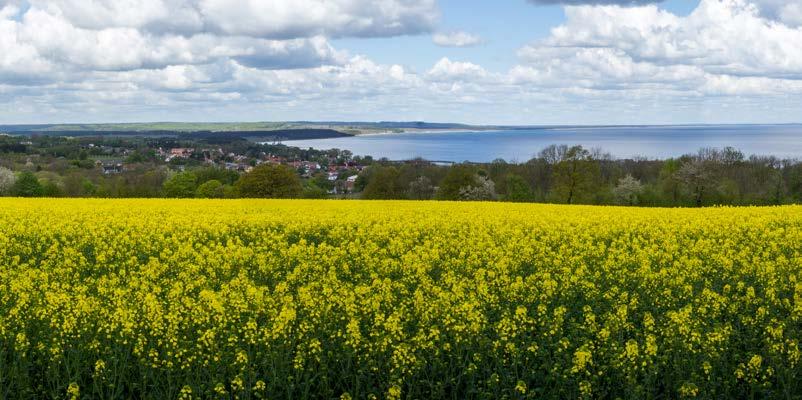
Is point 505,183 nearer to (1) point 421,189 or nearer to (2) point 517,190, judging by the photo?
(2) point 517,190

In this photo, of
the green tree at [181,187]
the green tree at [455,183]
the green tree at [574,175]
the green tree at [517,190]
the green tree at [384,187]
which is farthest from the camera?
the green tree at [384,187]

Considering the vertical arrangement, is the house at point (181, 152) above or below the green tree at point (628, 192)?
above

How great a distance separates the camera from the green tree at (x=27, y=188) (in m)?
56.9

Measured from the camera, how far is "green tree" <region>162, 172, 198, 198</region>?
6100 cm

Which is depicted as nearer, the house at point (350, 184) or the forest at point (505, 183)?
the forest at point (505, 183)

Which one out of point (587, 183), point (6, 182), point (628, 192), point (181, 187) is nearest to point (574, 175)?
point (587, 183)

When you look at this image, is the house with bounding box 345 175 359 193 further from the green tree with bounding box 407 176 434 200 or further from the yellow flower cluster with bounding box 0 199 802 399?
the yellow flower cluster with bounding box 0 199 802 399

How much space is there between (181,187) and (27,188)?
12.5 meters

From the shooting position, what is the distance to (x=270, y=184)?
192 ft

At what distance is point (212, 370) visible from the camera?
7773 millimetres

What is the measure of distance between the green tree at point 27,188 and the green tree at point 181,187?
10.2m

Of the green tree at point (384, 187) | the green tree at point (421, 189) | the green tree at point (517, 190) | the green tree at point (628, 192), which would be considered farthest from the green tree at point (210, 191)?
the green tree at point (628, 192)

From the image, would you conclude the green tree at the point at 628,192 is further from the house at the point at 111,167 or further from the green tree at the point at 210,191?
the house at the point at 111,167

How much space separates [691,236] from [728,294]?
6590 millimetres
